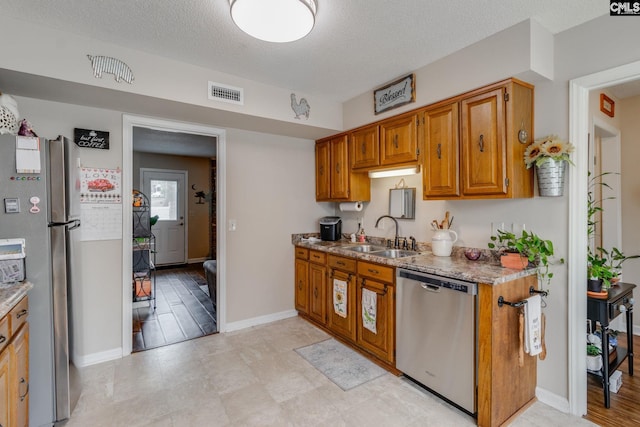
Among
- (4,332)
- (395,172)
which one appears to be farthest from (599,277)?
(4,332)

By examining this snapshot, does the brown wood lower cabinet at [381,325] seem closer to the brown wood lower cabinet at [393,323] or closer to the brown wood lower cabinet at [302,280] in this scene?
the brown wood lower cabinet at [393,323]

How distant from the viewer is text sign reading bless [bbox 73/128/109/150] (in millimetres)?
2623

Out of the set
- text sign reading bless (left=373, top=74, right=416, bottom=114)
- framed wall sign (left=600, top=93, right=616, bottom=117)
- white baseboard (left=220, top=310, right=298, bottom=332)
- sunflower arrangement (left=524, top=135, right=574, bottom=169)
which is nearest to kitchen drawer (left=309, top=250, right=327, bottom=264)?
white baseboard (left=220, top=310, right=298, bottom=332)

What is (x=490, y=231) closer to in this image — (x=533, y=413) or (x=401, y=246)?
(x=401, y=246)

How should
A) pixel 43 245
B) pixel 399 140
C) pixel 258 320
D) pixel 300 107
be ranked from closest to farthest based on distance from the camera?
pixel 43 245
pixel 399 140
pixel 300 107
pixel 258 320

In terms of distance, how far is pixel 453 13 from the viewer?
6.33 feet

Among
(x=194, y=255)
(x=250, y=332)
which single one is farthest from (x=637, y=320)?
(x=194, y=255)

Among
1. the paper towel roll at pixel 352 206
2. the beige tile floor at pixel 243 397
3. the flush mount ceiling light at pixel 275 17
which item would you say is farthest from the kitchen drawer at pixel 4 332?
the paper towel roll at pixel 352 206

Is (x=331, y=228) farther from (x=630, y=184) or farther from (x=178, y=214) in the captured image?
(x=178, y=214)

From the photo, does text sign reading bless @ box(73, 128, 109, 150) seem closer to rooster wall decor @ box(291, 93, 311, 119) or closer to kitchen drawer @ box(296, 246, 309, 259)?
rooster wall decor @ box(291, 93, 311, 119)

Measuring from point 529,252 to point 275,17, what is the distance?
2.14m

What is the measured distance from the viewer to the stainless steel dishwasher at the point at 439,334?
197 cm

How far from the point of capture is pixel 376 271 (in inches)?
104

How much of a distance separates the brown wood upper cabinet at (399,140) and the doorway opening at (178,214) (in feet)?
5.66
